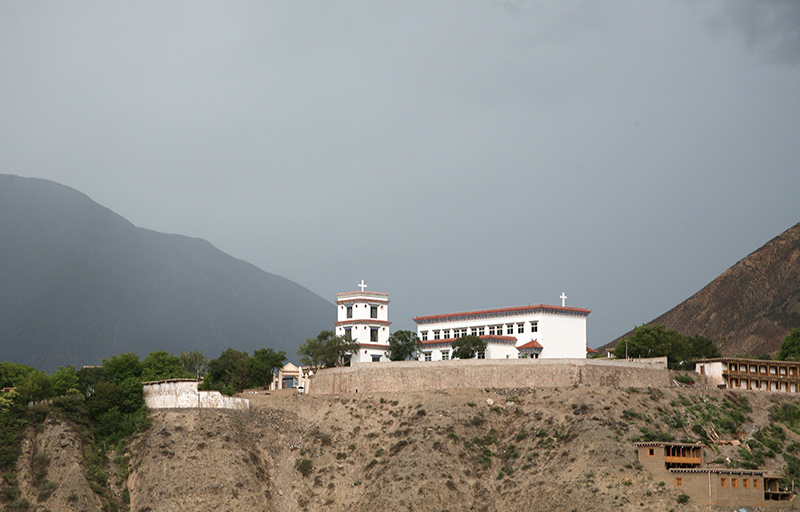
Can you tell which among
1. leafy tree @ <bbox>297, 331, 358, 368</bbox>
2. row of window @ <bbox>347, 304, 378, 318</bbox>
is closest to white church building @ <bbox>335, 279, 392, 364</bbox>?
row of window @ <bbox>347, 304, 378, 318</bbox>

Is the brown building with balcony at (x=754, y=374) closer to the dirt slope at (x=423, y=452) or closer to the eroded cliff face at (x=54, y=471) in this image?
the dirt slope at (x=423, y=452)

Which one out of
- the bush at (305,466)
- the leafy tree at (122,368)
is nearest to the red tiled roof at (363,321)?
the leafy tree at (122,368)

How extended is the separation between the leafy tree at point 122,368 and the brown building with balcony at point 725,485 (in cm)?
5154

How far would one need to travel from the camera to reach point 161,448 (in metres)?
85.2

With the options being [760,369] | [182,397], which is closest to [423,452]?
[182,397]

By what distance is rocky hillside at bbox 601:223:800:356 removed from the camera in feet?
567

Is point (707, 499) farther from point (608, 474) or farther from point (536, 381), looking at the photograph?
point (536, 381)

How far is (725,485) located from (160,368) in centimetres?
5607

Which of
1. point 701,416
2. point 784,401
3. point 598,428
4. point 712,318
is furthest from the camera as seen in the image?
point 712,318

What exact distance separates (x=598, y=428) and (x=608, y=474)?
632cm

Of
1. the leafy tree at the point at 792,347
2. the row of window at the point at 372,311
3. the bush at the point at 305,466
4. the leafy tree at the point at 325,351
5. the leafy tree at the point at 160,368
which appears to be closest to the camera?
the bush at the point at 305,466

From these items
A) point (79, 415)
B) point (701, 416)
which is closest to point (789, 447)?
point (701, 416)

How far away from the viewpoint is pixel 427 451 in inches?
3305

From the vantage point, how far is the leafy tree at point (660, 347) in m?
107
